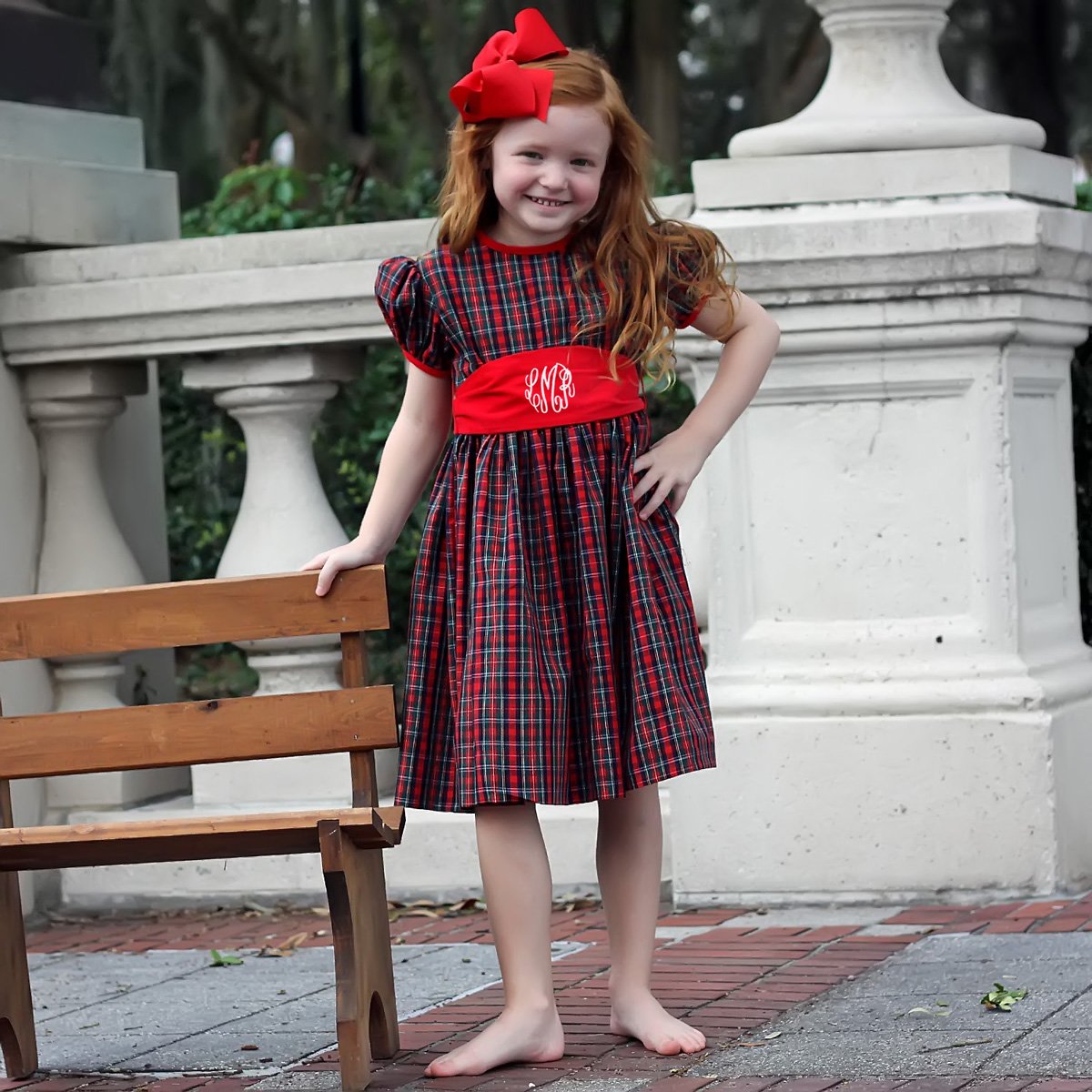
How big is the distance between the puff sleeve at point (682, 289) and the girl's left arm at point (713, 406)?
0.03 metres

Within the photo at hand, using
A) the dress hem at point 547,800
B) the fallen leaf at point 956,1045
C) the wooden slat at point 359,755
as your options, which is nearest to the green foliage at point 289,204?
the wooden slat at point 359,755

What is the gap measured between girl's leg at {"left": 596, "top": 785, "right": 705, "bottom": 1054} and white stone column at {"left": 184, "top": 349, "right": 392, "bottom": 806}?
135 centimetres

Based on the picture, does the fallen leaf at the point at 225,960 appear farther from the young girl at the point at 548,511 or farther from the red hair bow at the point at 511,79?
the red hair bow at the point at 511,79

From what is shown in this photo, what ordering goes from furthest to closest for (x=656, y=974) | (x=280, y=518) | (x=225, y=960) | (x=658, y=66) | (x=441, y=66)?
(x=441, y=66) → (x=658, y=66) → (x=280, y=518) → (x=225, y=960) → (x=656, y=974)

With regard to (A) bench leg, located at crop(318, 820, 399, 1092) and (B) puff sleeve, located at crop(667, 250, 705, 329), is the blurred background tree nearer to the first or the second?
(B) puff sleeve, located at crop(667, 250, 705, 329)

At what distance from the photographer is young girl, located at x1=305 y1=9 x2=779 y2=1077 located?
3115 millimetres

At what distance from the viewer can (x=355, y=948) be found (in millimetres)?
3018

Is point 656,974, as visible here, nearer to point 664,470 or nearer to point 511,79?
point 664,470

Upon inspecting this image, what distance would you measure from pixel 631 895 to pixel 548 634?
0.44 m

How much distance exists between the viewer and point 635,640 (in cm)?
317

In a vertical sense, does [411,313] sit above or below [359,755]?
above

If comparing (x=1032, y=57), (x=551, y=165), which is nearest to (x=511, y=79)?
(x=551, y=165)

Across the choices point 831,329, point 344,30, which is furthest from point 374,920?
point 344,30

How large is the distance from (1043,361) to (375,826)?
6.79 feet
